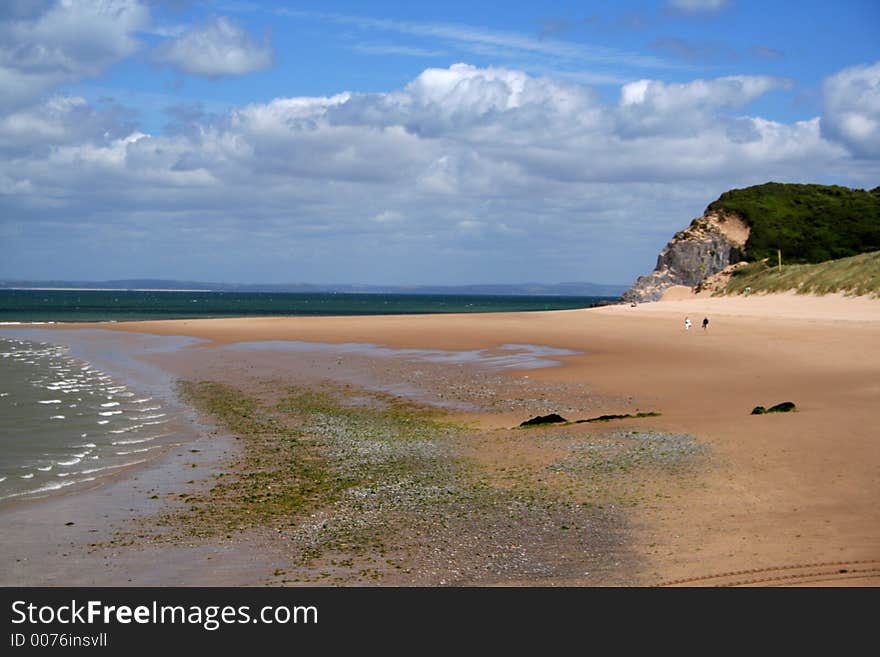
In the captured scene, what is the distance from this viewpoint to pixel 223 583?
30.0ft

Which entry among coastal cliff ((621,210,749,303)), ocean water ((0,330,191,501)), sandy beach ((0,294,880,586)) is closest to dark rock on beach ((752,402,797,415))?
sandy beach ((0,294,880,586))

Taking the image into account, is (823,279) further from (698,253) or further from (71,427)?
(71,427)

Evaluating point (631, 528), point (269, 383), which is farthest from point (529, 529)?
point (269, 383)

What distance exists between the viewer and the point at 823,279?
215 ft

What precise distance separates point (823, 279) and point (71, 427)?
60.3 m

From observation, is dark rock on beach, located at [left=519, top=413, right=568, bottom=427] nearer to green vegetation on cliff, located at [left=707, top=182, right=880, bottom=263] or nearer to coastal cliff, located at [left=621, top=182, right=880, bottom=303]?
coastal cliff, located at [left=621, top=182, right=880, bottom=303]

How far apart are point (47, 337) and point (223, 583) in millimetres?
53836

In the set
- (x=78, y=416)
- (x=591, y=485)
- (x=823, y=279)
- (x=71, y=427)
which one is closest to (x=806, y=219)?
(x=823, y=279)

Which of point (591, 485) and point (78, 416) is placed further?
point (78, 416)

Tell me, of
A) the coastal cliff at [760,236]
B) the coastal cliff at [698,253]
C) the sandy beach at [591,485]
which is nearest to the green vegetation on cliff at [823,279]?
the coastal cliff at [760,236]

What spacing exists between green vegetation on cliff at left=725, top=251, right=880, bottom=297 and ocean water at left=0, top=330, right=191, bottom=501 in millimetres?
50420

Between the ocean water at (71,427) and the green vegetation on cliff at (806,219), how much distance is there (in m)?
86.0

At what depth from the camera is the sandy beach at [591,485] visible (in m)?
9.45
